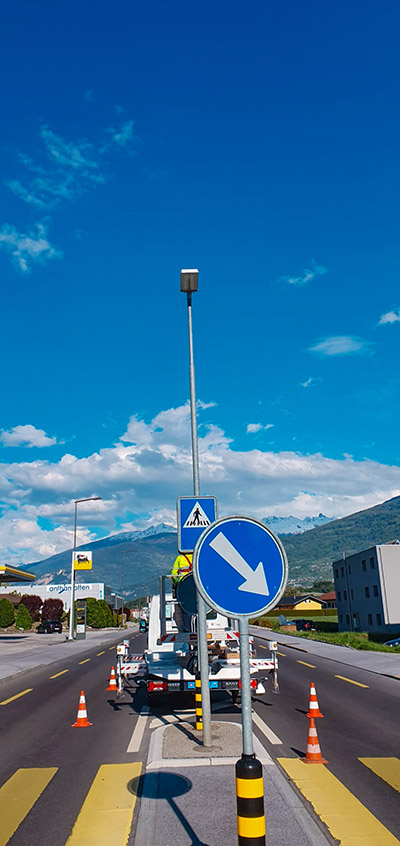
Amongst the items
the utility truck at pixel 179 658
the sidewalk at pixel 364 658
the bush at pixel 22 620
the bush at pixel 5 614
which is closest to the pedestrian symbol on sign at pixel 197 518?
the utility truck at pixel 179 658

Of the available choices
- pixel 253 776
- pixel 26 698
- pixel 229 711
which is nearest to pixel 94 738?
pixel 229 711

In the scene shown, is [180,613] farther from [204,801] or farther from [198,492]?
[204,801]

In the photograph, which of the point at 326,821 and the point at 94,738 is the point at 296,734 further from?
the point at 326,821

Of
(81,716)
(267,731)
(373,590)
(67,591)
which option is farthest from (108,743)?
(67,591)

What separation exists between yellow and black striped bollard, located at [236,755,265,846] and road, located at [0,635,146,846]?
2680mm

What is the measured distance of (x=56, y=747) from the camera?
355 inches

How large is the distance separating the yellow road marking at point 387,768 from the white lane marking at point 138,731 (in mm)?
3056

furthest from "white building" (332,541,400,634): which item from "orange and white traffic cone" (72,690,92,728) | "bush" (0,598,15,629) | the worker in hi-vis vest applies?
"orange and white traffic cone" (72,690,92,728)

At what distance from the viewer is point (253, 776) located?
338cm

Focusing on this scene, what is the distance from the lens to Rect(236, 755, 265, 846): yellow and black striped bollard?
10.7 ft

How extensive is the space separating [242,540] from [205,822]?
298 centimetres

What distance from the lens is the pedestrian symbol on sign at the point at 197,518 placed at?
28.0 ft

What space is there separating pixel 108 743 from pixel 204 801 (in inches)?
148

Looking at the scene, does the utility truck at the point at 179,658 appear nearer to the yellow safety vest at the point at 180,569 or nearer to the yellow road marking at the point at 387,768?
the yellow safety vest at the point at 180,569
